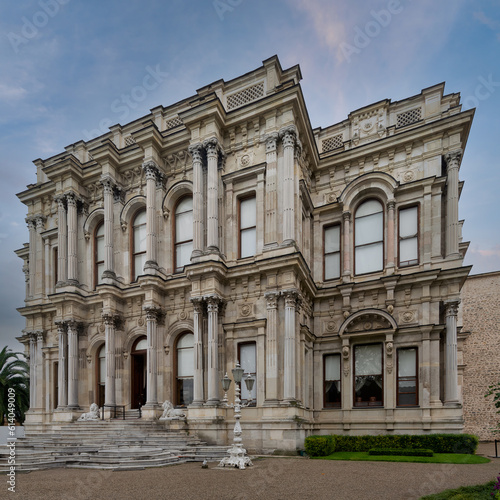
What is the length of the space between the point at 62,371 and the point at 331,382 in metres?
14.1

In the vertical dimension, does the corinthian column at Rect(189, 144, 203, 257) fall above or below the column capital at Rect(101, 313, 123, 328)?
above

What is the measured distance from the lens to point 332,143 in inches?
886

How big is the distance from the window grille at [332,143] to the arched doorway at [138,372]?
14.1m

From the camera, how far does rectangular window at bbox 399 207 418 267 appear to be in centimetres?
1950

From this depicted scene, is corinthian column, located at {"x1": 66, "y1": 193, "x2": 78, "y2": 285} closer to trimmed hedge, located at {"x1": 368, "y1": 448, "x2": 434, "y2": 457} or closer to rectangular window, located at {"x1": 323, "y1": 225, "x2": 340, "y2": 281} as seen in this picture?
rectangular window, located at {"x1": 323, "y1": 225, "x2": 340, "y2": 281}

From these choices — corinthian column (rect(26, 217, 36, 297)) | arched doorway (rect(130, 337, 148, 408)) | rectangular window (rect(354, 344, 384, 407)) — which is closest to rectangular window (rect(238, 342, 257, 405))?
rectangular window (rect(354, 344, 384, 407))

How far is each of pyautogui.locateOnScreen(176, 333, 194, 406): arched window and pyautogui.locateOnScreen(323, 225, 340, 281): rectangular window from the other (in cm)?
773

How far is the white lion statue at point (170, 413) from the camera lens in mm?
17266

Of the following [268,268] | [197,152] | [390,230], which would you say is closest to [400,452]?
[268,268]

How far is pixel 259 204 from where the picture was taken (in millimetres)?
18688

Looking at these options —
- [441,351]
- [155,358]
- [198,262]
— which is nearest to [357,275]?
[441,351]

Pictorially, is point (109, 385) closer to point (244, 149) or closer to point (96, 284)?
point (96, 284)

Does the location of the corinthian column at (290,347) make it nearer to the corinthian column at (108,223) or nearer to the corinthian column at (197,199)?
the corinthian column at (197,199)

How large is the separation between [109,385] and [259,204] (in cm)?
1150
